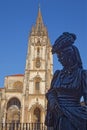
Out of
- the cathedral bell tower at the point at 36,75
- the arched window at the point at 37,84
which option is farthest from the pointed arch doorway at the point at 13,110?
the arched window at the point at 37,84

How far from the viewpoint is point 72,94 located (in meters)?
3.41

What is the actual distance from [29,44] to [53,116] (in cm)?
4598

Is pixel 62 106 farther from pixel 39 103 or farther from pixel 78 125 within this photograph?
pixel 39 103

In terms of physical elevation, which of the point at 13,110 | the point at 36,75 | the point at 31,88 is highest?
the point at 36,75

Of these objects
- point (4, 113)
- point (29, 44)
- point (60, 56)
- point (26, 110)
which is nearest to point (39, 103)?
point (26, 110)

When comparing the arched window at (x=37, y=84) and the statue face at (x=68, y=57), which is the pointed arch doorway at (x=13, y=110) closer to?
the arched window at (x=37, y=84)

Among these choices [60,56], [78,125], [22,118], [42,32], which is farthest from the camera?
[42,32]

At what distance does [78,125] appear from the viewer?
3.18 m

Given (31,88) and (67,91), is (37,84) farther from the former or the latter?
(67,91)

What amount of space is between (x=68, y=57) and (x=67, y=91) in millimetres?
430

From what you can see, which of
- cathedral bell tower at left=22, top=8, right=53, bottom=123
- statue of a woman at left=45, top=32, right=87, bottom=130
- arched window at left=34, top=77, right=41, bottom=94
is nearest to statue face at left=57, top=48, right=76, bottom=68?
statue of a woman at left=45, top=32, right=87, bottom=130

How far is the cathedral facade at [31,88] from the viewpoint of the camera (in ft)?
145

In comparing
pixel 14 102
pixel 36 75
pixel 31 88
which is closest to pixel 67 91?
pixel 31 88

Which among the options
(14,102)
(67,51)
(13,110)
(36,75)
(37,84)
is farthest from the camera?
(14,102)
